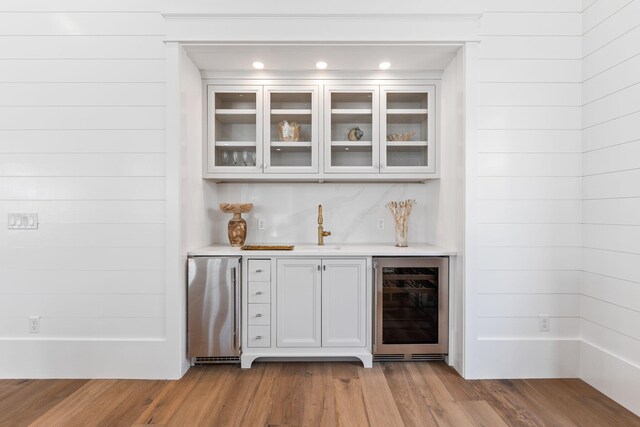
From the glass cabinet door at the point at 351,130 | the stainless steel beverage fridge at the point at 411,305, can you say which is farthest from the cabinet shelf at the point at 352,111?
the stainless steel beverage fridge at the point at 411,305

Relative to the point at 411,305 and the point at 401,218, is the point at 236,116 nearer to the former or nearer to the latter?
the point at 401,218

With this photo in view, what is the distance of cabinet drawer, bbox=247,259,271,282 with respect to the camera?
2668 millimetres

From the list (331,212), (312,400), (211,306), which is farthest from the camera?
(331,212)

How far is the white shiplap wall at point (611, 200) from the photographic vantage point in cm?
212

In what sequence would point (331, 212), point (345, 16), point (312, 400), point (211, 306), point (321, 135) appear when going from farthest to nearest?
point (331, 212), point (321, 135), point (211, 306), point (345, 16), point (312, 400)

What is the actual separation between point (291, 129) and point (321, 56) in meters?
0.61

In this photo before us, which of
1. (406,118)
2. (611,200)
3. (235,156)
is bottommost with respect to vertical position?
(611,200)

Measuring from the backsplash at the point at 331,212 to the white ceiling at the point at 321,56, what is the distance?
39.6 inches

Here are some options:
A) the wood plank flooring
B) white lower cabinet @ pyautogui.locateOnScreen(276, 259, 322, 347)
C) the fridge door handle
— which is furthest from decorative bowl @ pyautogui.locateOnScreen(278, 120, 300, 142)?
the wood plank flooring

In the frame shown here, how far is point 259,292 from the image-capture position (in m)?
2.67

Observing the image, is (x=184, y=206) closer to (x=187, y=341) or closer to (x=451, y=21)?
(x=187, y=341)

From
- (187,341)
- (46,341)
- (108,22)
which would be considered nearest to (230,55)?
(108,22)

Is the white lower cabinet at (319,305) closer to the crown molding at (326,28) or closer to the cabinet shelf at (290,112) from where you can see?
the cabinet shelf at (290,112)

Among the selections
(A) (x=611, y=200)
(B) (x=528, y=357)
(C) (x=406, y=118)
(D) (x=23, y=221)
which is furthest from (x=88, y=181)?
(A) (x=611, y=200)
